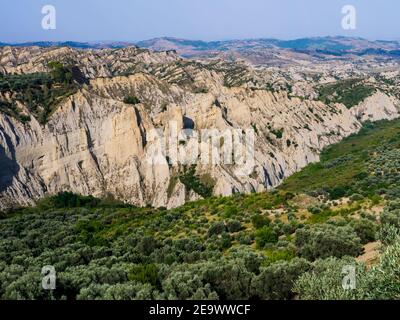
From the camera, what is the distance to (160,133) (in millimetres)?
82875

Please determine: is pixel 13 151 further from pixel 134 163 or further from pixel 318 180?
pixel 318 180

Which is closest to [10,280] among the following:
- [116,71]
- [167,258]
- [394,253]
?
[167,258]

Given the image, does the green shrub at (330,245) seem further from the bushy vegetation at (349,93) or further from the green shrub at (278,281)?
the bushy vegetation at (349,93)

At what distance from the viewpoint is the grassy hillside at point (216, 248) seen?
1822 cm

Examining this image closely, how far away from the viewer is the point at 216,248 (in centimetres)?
3091

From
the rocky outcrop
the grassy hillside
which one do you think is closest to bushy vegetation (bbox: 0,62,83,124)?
the rocky outcrop

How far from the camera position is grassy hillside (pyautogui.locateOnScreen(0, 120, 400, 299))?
1822 cm

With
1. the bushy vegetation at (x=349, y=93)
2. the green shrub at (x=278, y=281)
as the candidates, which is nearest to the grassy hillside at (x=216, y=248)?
the green shrub at (x=278, y=281)
